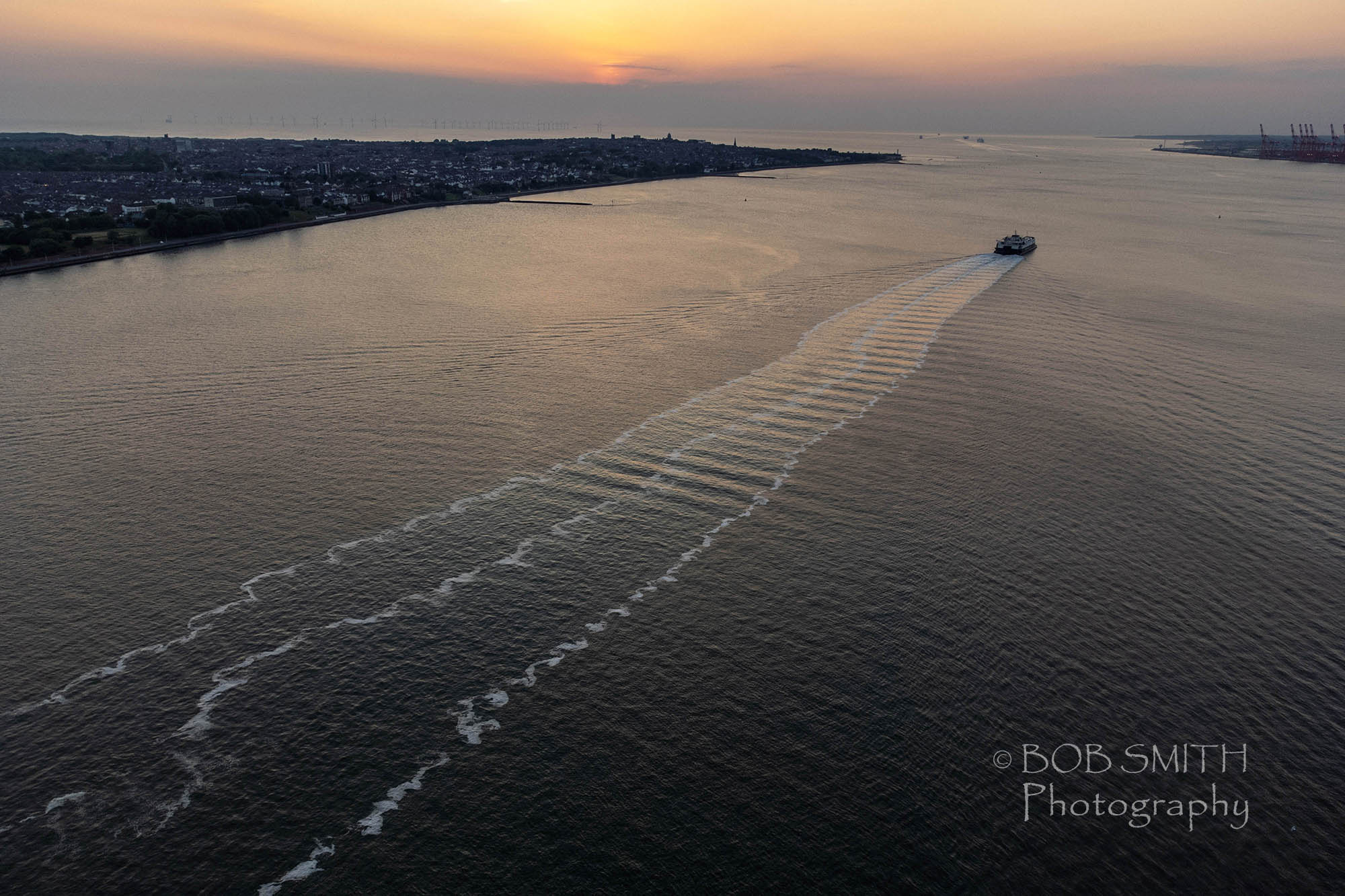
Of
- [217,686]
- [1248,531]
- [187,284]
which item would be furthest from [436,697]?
[187,284]

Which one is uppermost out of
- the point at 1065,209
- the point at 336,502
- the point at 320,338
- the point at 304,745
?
the point at 1065,209

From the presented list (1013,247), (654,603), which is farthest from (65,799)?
(1013,247)

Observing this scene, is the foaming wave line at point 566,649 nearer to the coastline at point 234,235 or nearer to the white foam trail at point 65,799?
the white foam trail at point 65,799

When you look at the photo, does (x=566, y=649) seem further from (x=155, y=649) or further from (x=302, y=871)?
(x=155, y=649)

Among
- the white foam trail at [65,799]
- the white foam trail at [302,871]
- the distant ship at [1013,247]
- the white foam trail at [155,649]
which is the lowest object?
the white foam trail at [302,871]

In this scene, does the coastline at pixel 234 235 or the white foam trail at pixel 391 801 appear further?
the coastline at pixel 234 235

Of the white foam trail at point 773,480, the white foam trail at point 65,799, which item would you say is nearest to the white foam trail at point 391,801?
the white foam trail at point 773,480

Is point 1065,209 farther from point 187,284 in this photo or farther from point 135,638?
point 135,638
